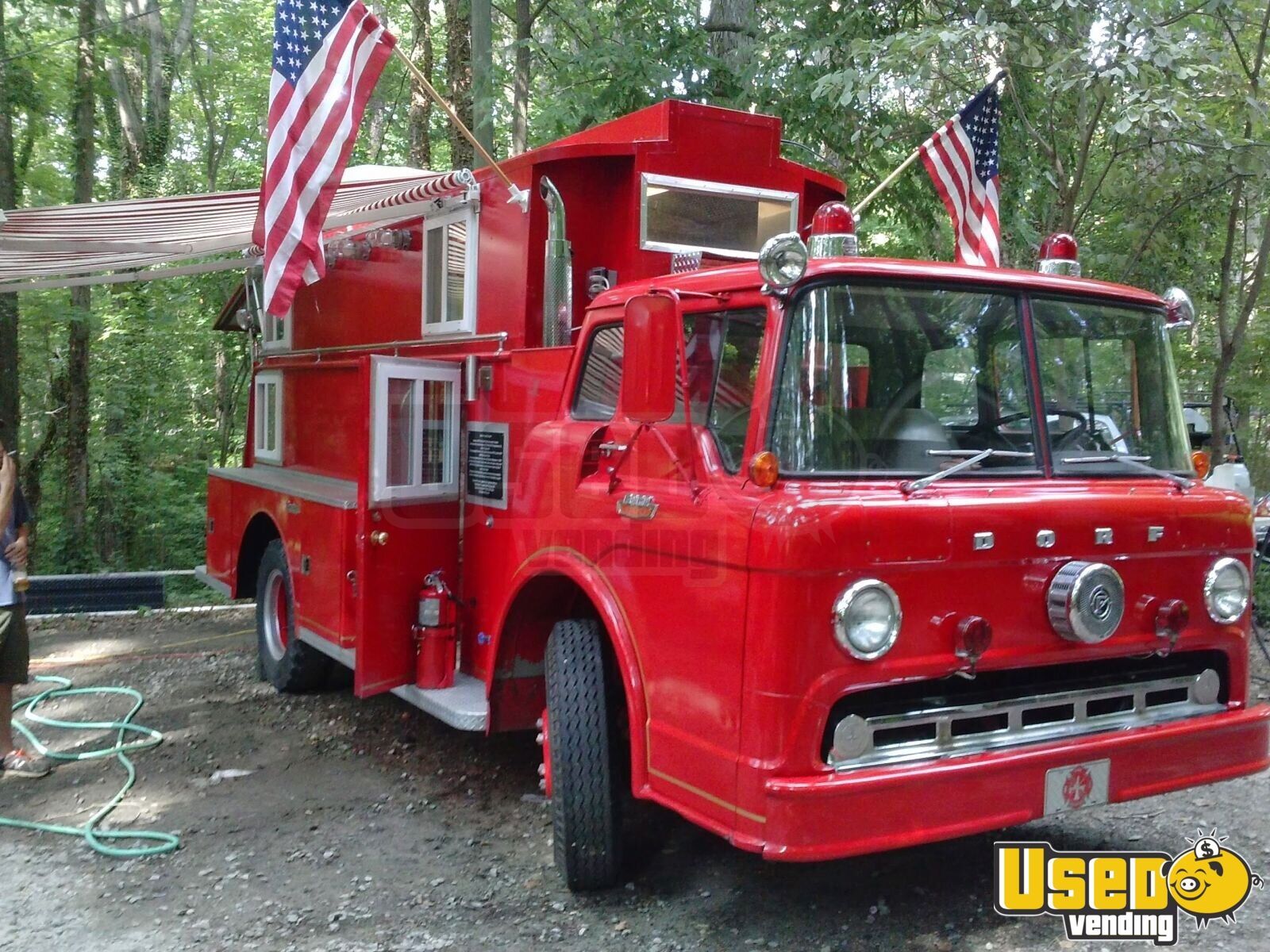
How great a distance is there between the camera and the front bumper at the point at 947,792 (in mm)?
3248

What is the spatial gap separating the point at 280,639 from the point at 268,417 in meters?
1.65

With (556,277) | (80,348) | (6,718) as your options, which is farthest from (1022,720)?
(80,348)

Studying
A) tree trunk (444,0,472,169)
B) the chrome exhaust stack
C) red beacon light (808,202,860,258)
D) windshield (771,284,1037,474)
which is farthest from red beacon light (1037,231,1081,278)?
tree trunk (444,0,472,169)

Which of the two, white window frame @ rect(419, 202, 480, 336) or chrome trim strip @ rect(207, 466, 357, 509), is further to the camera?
chrome trim strip @ rect(207, 466, 357, 509)

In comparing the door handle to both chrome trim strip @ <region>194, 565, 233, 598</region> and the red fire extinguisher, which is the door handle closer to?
the red fire extinguisher

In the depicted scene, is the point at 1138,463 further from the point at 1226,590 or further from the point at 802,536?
the point at 802,536

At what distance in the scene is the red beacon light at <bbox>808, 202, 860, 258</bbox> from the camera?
4066 millimetres

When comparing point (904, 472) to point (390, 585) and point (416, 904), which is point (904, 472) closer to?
point (416, 904)

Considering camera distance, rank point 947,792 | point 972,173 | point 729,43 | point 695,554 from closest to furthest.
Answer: point 947,792, point 695,554, point 972,173, point 729,43

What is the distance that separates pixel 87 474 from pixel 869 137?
10.3m

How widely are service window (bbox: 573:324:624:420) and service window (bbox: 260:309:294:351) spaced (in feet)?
12.5

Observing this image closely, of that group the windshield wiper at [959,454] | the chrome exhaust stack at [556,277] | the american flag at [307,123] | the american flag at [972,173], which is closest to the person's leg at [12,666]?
the american flag at [307,123]

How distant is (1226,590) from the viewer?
160 inches

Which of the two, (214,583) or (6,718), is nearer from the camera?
(6,718)
